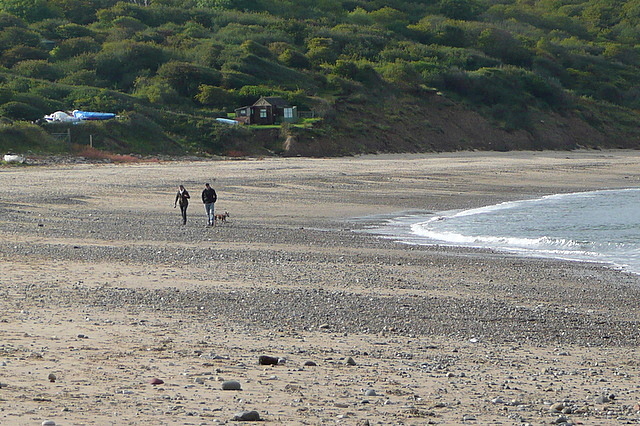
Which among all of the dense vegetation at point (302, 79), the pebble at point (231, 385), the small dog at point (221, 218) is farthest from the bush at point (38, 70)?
the pebble at point (231, 385)

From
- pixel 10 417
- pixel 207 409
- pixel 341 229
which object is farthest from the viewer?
pixel 341 229

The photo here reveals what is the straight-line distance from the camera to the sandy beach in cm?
644

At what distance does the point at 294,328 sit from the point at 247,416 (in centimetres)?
361

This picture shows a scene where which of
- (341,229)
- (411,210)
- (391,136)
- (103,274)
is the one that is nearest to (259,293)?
(103,274)

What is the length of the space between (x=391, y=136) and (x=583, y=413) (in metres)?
48.7

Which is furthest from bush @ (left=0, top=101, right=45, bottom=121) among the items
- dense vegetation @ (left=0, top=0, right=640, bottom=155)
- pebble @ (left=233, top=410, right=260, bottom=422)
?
pebble @ (left=233, top=410, right=260, bottom=422)

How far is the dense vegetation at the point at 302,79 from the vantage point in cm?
4866

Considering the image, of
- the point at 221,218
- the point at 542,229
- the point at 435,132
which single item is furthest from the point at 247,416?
the point at 435,132

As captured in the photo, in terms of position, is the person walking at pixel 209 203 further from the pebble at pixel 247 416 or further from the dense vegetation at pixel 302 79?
the dense vegetation at pixel 302 79

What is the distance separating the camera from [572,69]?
3285 inches

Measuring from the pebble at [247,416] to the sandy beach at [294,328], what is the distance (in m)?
0.02

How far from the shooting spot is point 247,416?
5.94 metres

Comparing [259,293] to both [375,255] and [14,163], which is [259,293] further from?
[14,163]

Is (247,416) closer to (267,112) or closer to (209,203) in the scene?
(209,203)
